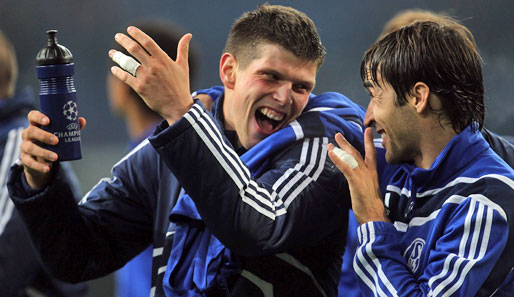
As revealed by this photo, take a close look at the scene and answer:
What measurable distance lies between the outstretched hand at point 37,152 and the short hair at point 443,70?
76 centimetres

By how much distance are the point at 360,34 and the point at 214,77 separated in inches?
49.5

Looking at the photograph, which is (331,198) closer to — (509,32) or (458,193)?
(458,193)

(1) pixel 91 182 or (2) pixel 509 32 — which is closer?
(2) pixel 509 32

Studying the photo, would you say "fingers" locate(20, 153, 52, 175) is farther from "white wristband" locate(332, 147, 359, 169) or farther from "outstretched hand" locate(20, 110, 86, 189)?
"white wristband" locate(332, 147, 359, 169)

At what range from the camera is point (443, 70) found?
1.54 m

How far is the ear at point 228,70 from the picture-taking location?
78.8 inches

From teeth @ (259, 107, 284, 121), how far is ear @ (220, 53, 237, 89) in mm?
144

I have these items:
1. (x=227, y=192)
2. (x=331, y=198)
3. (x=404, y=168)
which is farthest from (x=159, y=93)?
(x=404, y=168)

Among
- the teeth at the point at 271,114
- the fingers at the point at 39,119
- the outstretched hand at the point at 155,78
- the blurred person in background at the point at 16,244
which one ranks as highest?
the outstretched hand at the point at 155,78

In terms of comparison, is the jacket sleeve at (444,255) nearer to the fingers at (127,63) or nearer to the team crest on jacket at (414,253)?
the team crest on jacket at (414,253)

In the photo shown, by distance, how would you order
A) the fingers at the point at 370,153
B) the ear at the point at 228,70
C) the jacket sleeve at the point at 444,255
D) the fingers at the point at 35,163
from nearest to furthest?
1. the jacket sleeve at the point at 444,255
2. the fingers at the point at 370,153
3. the fingers at the point at 35,163
4. the ear at the point at 228,70

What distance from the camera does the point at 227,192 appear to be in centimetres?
150

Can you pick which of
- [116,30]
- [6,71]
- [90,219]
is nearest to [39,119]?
[90,219]

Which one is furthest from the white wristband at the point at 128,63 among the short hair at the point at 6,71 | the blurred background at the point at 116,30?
the blurred background at the point at 116,30
